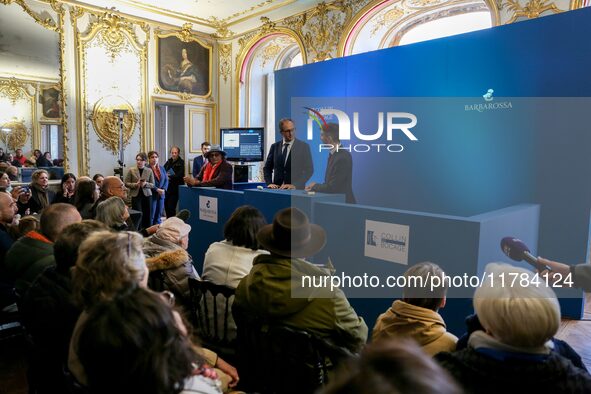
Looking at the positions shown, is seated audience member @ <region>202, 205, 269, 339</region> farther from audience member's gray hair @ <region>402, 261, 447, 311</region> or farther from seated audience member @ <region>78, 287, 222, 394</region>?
seated audience member @ <region>78, 287, 222, 394</region>

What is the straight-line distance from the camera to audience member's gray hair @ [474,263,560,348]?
47.5 inches

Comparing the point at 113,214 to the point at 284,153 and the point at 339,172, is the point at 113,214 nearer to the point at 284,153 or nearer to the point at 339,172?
the point at 339,172

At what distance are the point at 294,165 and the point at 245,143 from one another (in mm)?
3676

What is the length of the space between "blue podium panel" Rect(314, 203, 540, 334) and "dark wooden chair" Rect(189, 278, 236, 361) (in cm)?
62

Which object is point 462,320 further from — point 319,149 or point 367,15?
point 367,15

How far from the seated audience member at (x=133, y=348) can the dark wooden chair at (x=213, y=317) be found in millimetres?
1006

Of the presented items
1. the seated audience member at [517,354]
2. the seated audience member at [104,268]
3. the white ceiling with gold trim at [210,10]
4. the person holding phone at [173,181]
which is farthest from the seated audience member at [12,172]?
the seated audience member at [517,354]

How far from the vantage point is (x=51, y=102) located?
25.6 ft

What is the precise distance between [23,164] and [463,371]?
26.5 feet

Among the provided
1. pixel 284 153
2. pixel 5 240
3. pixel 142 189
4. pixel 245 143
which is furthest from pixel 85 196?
pixel 245 143

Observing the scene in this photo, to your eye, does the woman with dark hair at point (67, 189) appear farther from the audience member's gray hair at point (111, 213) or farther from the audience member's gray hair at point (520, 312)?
the audience member's gray hair at point (520, 312)

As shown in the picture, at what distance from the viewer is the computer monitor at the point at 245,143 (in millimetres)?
8523

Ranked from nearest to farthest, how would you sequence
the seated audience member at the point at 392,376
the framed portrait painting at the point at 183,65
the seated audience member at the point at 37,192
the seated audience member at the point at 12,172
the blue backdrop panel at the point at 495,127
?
the seated audience member at the point at 392,376, the blue backdrop panel at the point at 495,127, the seated audience member at the point at 37,192, the seated audience member at the point at 12,172, the framed portrait painting at the point at 183,65

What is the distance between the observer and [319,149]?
663 centimetres
